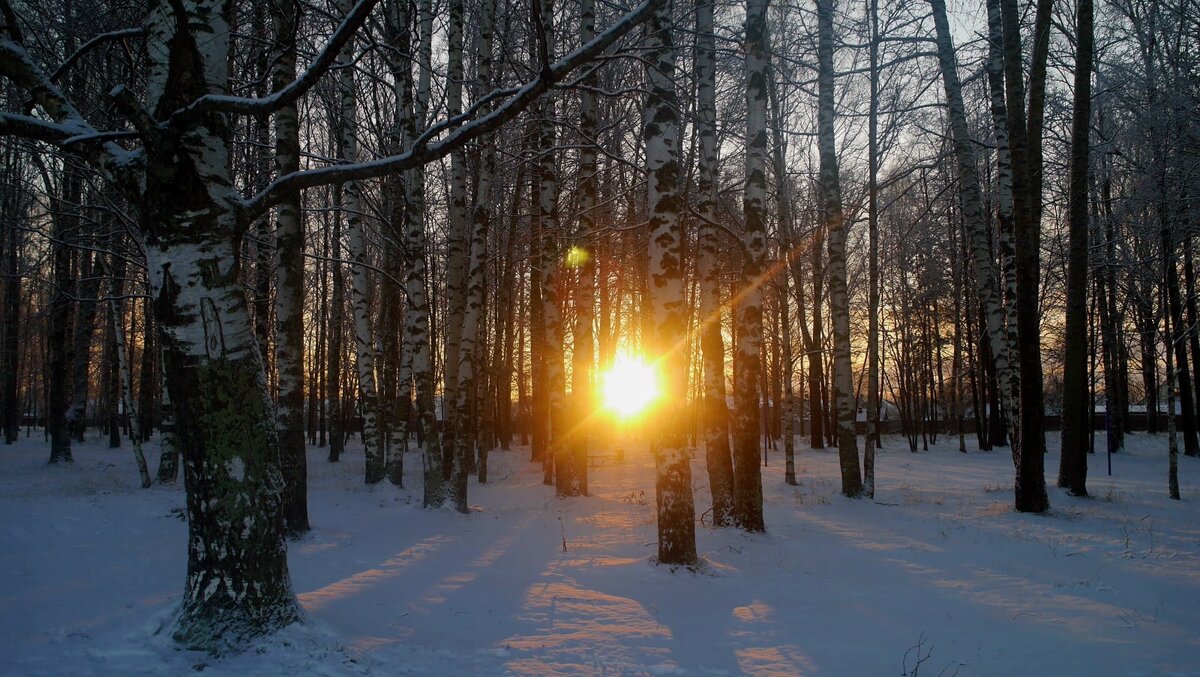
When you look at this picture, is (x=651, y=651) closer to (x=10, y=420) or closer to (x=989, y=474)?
(x=989, y=474)

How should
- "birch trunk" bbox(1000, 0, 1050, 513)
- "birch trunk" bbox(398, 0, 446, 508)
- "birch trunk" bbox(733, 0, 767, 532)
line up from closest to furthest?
"birch trunk" bbox(733, 0, 767, 532) → "birch trunk" bbox(1000, 0, 1050, 513) → "birch trunk" bbox(398, 0, 446, 508)

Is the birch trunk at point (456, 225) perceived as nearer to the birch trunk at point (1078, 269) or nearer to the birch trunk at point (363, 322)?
the birch trunk at point (363, 322)

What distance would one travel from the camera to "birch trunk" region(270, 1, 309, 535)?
26.8 feet

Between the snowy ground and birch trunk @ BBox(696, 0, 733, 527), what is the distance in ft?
2.34

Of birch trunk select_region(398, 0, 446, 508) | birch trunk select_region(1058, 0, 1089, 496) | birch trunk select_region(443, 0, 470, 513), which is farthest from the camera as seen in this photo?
birch trunk select_region(1058, 0, 1089, 496)

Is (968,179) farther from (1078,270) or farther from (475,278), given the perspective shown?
(475,278)

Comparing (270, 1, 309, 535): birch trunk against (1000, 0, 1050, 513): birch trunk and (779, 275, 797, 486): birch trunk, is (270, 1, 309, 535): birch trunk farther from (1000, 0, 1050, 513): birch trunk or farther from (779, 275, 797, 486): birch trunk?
(1000, 0, 1050, 513): birch trunk

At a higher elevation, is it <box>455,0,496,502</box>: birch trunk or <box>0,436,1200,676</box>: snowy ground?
<box>455,0,496,502</box>: birch trunk

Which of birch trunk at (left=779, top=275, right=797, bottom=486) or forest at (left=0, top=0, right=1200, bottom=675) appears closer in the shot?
forest at (left=0, top=0, right=1200, bottom=675)

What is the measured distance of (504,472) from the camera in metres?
19.2

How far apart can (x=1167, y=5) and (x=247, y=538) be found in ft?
57.2

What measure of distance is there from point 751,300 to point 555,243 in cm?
497

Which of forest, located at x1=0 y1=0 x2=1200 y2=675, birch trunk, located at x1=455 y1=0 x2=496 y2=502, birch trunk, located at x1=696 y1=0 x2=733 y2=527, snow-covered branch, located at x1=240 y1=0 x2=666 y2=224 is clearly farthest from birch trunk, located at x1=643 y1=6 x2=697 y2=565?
birch trunk, located at x1=455 y1=0 x2=496 y2=502

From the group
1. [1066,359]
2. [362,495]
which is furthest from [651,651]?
[1066,359]
